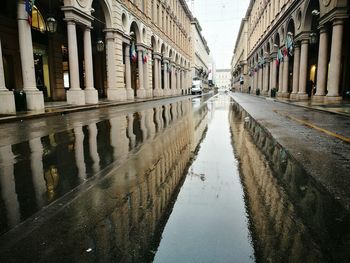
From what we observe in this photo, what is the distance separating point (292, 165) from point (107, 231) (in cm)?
340

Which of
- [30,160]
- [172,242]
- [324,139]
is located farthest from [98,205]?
[324,139]

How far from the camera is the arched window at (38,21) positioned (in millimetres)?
22234

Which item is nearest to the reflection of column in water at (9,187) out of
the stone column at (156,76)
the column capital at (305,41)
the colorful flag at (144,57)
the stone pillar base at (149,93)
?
the column capital at (305,41)

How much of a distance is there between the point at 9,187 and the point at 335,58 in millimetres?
20683

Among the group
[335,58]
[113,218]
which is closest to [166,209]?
[113,218]

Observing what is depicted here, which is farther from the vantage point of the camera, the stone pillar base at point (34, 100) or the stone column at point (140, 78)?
the stone column at point (140, 78)

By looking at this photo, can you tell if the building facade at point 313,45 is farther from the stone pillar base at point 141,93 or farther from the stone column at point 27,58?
the stone column at point 27,58

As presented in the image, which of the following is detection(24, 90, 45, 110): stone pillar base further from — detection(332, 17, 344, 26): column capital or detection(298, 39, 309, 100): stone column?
detection(298, 39, 309, 100): stone column

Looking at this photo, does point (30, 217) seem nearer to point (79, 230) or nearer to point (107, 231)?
point (79, 230)

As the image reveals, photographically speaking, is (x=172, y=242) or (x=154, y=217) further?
(x=154, y=217)

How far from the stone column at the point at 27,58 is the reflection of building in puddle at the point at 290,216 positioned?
1363 cm

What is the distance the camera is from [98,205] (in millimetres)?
3244

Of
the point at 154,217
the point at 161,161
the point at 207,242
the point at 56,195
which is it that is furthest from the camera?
the point at 161,161

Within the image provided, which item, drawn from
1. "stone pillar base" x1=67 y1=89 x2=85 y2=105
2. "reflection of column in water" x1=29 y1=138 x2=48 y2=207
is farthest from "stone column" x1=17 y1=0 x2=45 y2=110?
"reflection of column in water" x1=29 y1=138 x2=48 y2=207
